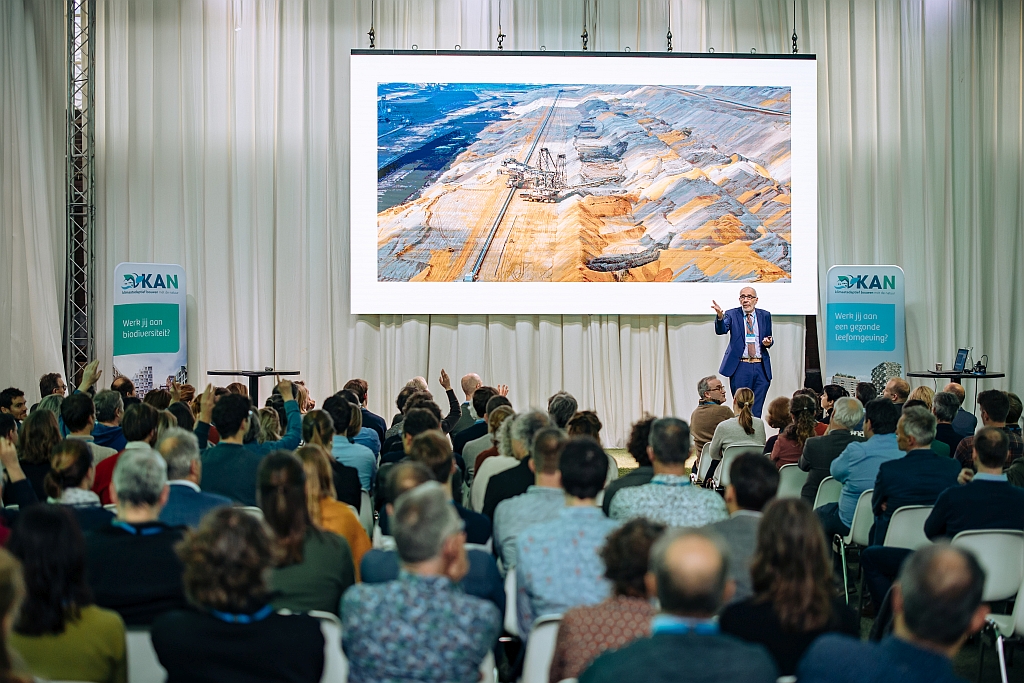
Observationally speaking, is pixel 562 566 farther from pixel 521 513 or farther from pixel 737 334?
pixel 737 334

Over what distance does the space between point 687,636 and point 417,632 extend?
24.5 inches

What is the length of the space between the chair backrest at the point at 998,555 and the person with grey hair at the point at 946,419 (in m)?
2.15

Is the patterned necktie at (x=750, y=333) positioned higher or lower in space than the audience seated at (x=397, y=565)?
higher

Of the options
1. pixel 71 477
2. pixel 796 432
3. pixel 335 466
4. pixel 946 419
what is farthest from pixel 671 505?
pixel 946 419

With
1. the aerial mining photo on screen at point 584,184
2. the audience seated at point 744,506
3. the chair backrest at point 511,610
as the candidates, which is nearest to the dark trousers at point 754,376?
the aerial mining photo on screen at point 584,184

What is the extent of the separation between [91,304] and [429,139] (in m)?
3.83

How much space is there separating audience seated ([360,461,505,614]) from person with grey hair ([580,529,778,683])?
34.9 inches

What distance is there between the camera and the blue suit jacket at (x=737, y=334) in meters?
9.20

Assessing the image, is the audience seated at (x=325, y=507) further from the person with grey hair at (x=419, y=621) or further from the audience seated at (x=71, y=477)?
the person with grey hair at (x=419, y=621)

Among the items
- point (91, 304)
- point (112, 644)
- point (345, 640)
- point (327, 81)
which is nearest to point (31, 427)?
point (112, 644)

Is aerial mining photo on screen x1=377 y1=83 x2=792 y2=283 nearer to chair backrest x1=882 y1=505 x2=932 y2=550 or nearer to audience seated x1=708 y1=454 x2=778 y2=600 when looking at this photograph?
chair backrest x1=882 y1=505 x2=932 y2=550

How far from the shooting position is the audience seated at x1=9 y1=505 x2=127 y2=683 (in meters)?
2.14

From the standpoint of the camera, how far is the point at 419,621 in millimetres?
2078

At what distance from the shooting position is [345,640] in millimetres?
2133
